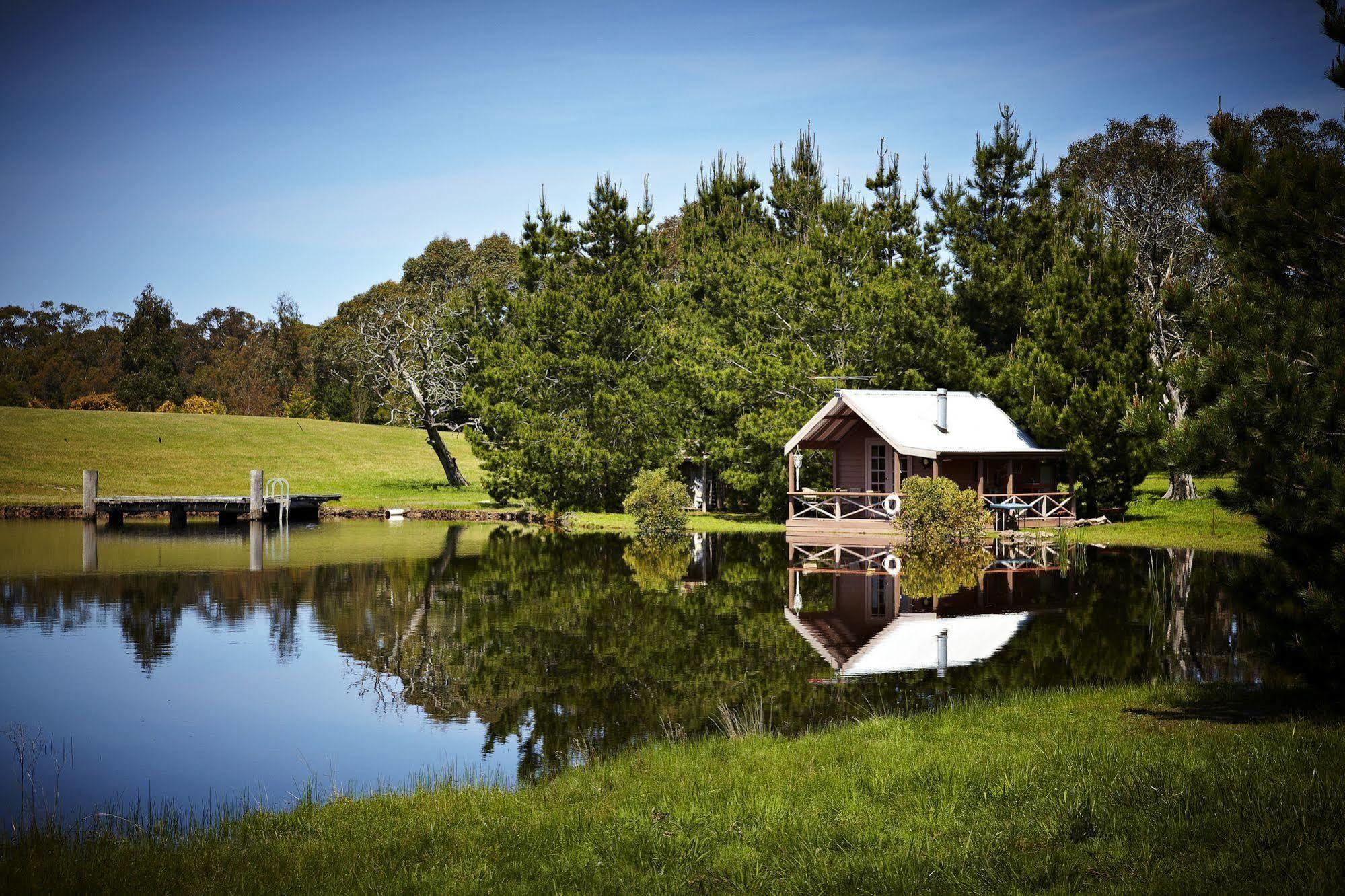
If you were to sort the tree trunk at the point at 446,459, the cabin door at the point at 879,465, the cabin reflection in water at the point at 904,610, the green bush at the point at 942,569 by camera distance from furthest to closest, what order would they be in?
the tree trunk at the point at 446,459 → the cabin door at the point at 879,465 → the green bush at the point at 942,569 → the cabin reflection in water at the point at 904,610

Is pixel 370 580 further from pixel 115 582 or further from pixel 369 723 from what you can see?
pixel 369 723

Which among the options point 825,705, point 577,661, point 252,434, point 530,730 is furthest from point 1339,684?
point 252,434

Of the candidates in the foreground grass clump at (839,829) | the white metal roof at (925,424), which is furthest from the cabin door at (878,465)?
the foreground grass clump at (839,829)

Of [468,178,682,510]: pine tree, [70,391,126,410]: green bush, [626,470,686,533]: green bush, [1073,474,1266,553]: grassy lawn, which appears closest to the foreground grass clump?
[1073,474,1266,553]: grassy lawn

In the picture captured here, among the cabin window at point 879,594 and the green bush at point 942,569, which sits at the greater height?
the green bush at point 942,569

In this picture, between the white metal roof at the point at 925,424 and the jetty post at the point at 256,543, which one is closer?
the jetty post at the point at 256,543

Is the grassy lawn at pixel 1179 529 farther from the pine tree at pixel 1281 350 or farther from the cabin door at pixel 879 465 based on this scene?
the pine tree at pixel 1281 350

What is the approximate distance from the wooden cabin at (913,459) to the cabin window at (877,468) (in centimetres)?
2

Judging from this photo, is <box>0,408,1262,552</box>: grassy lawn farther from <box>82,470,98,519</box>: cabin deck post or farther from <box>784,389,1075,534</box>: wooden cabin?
<box>82,470,98,519</box>: cabin deck post

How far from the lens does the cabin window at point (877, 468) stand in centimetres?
3884

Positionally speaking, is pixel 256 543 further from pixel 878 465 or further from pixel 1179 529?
pixel 1179 529

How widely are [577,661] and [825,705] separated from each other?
4269mm

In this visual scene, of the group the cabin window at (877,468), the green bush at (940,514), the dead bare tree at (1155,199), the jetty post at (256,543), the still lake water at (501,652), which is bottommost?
the still lake water at (501,652)

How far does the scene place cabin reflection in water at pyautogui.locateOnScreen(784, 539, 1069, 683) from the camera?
15.6 metres
